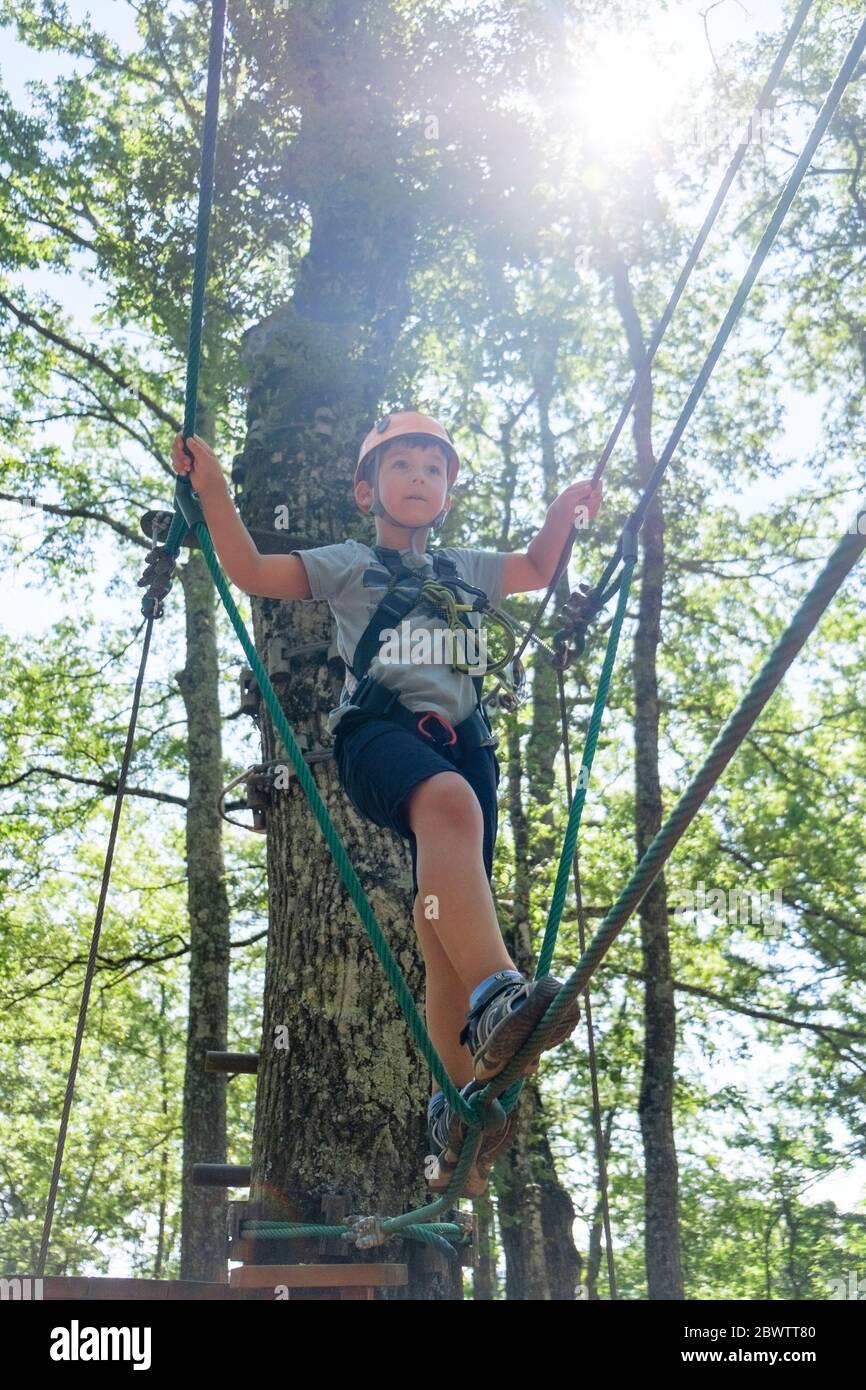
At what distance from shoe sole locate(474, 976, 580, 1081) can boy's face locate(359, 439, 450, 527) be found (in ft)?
3.88

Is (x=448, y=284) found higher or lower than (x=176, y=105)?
lower

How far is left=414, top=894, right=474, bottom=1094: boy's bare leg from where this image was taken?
2686mm

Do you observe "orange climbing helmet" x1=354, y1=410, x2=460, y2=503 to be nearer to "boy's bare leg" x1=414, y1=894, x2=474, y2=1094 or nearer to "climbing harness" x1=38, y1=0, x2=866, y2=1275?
"climbing harness" x1=38, y1=0, x2=866, y2=1275

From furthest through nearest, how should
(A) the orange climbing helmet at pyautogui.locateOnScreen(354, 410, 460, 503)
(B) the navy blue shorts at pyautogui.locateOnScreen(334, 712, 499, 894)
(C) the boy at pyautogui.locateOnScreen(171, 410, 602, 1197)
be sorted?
(A) the orange climbing helmet at pyautogui.locateOnScreen(354, 410, 460, 503), (B) the navy blue shorts at pyautogui.locateOnScreen(334, 712, 499, 894), (C) the boy at pyautogui.locateOnScreen(171, 410, 602, 1197)

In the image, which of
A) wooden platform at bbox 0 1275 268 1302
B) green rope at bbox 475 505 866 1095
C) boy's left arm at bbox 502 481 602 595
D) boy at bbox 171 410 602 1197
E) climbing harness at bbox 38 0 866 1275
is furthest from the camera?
wooden platform at bbox 0 1275 268 1302

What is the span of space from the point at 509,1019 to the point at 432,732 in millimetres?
670

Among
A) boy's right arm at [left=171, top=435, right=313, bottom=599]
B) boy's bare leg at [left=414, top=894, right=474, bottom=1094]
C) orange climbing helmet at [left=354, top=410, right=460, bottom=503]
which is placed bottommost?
boy's bare leg at [left=414, top=894, right=474, bottom=1094]

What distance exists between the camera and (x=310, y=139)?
522cm

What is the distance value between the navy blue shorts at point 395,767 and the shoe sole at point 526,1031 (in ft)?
1.33

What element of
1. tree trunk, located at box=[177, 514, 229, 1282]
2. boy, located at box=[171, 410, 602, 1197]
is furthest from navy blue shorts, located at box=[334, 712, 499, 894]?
tree trunk, located at box=[177, 514, 229, 1282]

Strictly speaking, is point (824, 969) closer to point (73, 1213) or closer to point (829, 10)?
point (829, 10)

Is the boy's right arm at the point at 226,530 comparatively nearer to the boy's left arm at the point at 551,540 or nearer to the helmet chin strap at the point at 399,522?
the helmet chin strap at the point at 399,522
